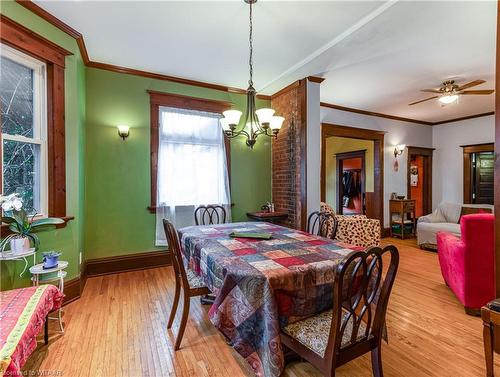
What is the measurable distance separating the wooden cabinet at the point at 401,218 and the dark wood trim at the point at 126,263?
507 cm

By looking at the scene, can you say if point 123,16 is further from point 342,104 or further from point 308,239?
point 342,104

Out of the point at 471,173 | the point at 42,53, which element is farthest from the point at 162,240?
the point at 471,173

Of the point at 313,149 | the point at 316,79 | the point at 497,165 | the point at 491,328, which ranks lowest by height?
the point at 491,328

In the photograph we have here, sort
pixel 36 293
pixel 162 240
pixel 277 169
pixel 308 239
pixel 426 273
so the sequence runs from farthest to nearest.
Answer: pixel 277 169 → pixel 162 240 → pixel 426 273 → pixel 308 239 → pixel 36 293

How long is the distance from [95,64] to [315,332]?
399cm

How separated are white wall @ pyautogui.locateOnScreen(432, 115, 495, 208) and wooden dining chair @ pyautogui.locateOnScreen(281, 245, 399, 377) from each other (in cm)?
670

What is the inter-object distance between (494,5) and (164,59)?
3458 millimetres

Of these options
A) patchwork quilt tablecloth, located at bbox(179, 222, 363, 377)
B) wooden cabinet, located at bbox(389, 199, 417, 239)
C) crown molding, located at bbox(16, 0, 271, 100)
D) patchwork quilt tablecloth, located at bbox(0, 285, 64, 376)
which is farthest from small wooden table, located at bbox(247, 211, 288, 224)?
wooden cabinet, located at bbox(389, 199, 417, 239)

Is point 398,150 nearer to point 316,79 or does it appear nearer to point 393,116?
point 393,116

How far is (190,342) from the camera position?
2096mm

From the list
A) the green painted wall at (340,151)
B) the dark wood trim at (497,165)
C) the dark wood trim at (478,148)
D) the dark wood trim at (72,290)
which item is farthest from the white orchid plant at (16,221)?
the dark wood trim at (478,148)

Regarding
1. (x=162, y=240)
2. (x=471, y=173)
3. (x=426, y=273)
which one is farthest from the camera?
(x=471, y=173)

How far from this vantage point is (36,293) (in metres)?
1.90

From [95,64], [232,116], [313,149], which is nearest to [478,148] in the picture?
[313,149]
